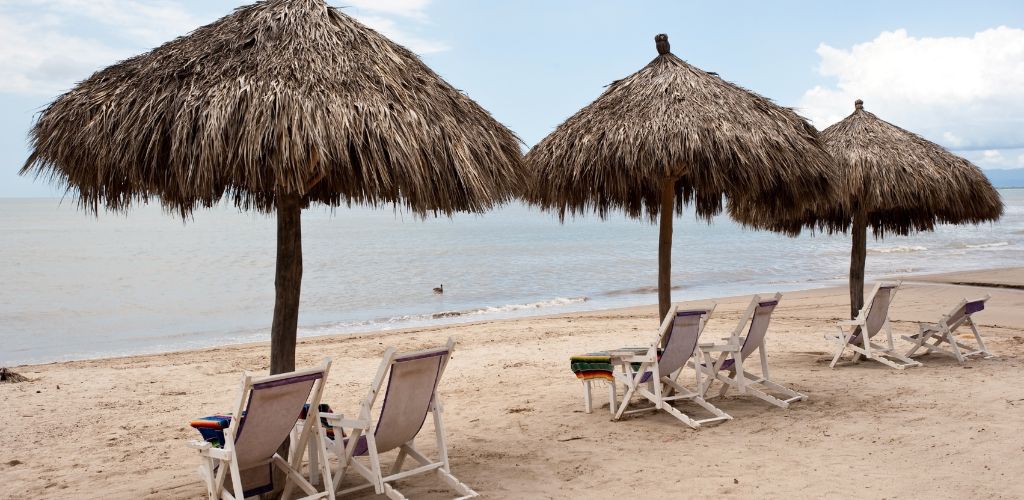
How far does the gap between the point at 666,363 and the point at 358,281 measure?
2172 cm

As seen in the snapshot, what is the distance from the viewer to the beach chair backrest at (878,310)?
767cm

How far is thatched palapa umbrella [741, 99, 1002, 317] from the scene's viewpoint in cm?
834

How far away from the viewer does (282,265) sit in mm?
4453

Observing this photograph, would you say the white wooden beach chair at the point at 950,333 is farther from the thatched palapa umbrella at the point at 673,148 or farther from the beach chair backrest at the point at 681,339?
the beach chair backrest at the point at 681,339

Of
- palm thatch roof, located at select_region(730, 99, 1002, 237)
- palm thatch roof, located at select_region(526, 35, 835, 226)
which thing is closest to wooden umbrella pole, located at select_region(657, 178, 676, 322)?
palm thatch roof, located at select_region(526, 35, 835, 226)

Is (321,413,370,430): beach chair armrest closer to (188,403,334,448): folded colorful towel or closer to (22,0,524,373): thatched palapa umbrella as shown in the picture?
(188,403,334,448): folded colorful towel

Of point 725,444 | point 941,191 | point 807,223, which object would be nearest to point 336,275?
point 807,223

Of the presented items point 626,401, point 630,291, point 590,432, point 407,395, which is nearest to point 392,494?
point 407,395

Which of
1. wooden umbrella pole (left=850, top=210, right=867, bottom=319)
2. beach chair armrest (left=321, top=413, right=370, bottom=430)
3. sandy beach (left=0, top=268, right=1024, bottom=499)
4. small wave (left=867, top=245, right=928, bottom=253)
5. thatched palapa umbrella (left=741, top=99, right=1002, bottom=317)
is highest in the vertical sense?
thatched palapa umbrella (left=741, top=99, right=1002, bottom=317)

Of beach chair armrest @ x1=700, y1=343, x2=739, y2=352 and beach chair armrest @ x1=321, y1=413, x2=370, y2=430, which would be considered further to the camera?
beach chair armrest @ x1=700, y1=343, x2=739, y2=352

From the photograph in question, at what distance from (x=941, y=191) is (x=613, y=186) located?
12.4 feet

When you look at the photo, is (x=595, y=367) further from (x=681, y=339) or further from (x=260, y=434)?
(x=260, y=434)

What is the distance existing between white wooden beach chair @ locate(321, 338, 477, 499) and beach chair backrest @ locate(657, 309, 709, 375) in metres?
1.91

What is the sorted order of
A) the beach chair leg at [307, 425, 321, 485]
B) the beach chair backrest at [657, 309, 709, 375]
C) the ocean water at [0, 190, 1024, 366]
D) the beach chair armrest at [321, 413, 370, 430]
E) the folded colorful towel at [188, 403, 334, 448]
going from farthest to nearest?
the ocean water at [0, 190, 1024, 366] < the beach chair backrest at [657, 309, 709, 375] < the beach chair leg at [307, 425, 321, 485] < the beach chair armrest at [321, 413, 370, 430] < the folded colorful towel at [188, 403, 334, 448]
